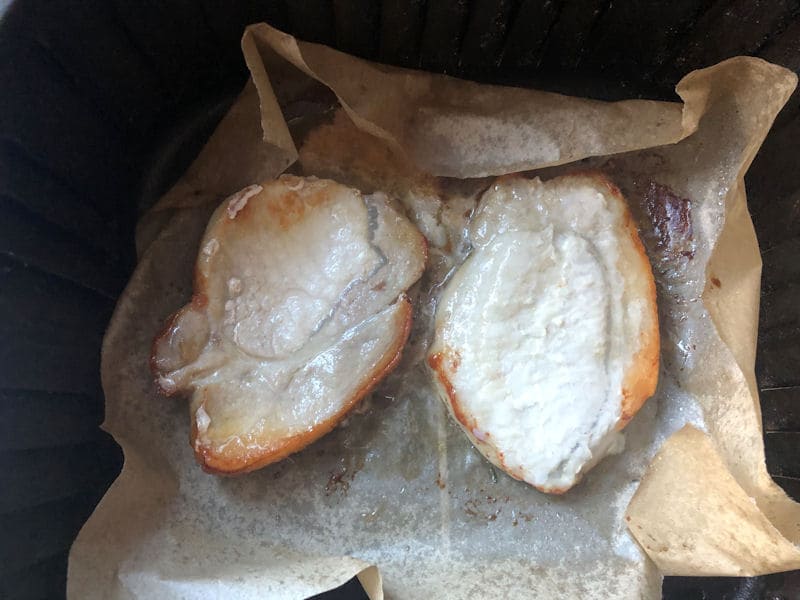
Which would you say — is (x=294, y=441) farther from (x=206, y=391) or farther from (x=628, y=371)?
(x=628, y=371)

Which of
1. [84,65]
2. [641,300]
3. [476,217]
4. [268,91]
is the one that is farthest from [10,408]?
[641,300]

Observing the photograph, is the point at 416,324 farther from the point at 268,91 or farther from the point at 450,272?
the point at 268,91

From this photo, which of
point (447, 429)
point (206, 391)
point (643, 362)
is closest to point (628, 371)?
point (643, 362)

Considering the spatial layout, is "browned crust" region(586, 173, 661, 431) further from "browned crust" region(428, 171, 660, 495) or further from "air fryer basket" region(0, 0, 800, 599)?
"air fryer basket" region(0, 0, 800, 599)

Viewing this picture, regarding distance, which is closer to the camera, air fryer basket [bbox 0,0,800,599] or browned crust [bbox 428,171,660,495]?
air fryer basket [bbox 0,0,800,599]

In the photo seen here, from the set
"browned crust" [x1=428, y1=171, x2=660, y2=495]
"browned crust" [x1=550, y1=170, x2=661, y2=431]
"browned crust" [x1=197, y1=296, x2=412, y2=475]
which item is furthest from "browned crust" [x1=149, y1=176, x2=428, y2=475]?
"browned crust" [x1=550, y1=170, x2=661, y2=431]
